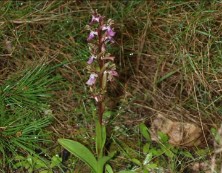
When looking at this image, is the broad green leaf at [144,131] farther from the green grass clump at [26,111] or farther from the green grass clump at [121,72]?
the green grass clump at [26,111]

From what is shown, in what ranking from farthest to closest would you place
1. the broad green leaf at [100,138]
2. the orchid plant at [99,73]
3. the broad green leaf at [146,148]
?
the broad green leaf at [146,148] → the broad green leaf at [100,138] → the orchid plant at [99,73]

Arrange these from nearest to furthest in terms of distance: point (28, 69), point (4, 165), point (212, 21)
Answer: point (4, 165)
point (28, 69)
point (212, 21)

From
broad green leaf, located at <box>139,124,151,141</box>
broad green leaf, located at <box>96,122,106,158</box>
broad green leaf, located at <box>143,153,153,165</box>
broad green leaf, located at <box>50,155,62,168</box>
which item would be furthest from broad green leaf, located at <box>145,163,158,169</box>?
broad green leaf, located at <box>50,155,62,168</box>

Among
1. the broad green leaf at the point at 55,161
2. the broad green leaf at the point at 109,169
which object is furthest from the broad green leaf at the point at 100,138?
the broad green leaf at the point at 55,161

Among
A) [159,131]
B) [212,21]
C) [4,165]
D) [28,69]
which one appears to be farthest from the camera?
[212,21]

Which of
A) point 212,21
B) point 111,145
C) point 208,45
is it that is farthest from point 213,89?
point 111,145

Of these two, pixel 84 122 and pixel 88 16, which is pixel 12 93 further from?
pixel 88 16

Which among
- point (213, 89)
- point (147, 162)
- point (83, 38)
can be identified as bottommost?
point (147, 162)

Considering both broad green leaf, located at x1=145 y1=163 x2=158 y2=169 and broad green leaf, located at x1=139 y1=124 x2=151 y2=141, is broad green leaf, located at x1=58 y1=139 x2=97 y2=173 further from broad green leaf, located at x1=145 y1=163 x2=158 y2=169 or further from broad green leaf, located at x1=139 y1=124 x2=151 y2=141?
broad green leaf, located at x1=139 y1=124 x2=151 y2=141
